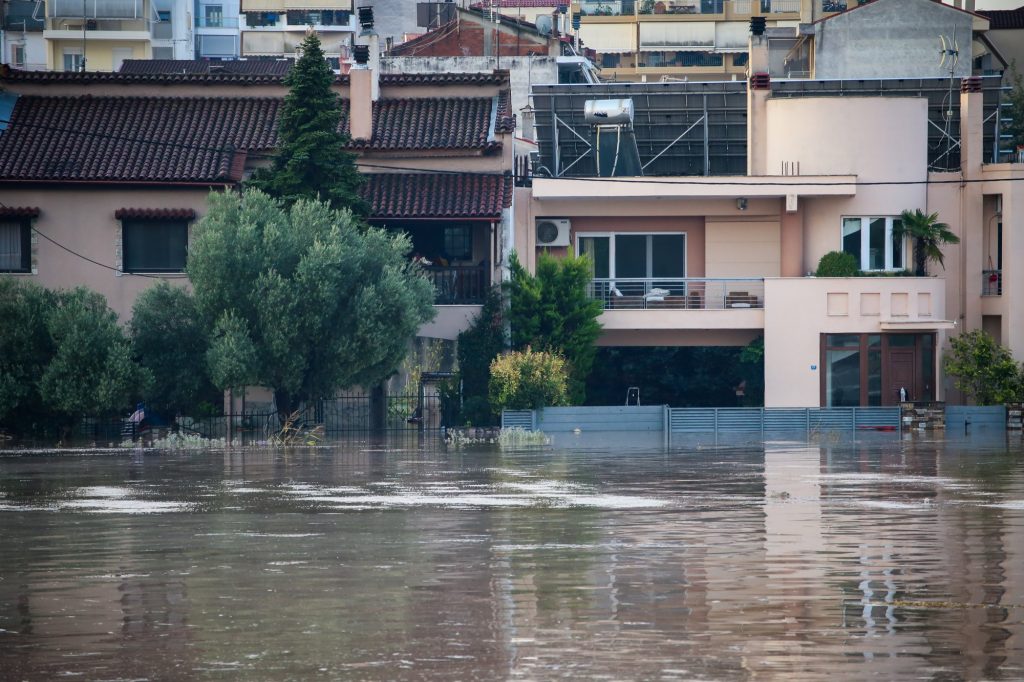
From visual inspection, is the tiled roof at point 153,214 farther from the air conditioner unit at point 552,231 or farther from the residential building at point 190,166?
the air conditioner unit at point 552,231

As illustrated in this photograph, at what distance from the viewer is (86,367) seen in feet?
123

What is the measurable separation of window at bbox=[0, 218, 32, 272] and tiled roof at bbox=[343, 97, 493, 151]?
370 inches

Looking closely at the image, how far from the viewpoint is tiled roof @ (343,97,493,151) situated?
4525 cm

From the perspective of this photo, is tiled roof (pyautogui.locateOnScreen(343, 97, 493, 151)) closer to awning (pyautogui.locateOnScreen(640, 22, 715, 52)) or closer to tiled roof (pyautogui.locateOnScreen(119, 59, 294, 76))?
tiled roof (pyautogui.locateOnScreen(119, 59, 294, 76))

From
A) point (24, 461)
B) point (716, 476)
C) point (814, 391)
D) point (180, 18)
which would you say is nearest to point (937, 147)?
point (814, 391)

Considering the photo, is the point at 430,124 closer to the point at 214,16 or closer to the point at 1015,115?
the point at 1015,115

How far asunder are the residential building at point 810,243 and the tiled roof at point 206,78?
11.2 feet

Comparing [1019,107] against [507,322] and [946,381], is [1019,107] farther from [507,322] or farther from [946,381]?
[507,322]

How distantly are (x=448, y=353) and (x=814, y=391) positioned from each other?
34.3 ft

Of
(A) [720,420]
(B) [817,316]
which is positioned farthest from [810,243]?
(A) [720,420]

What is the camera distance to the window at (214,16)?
102 meters

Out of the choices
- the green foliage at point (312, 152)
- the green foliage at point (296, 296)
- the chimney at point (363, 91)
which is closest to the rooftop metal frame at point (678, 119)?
the chimney at point (363, 91)

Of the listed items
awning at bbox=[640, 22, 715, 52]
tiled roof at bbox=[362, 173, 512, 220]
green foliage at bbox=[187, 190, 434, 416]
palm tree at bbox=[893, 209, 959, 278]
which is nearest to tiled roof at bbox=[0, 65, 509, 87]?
tiled roof at bbox=[362, 173, 512, 220]

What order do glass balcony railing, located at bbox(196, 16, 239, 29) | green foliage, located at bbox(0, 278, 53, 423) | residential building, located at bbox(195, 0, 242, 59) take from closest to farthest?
green foliage, located at bbox(0, 278, 53, 423)
residential building, located at bbox(195, 0, 242, 59)
glass balcony railing, located at bbox(196, 16, 239, 29)
